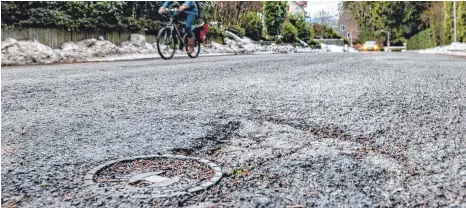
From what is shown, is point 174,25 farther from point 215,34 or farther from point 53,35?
point 215,34

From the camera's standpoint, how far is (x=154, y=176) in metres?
2.15

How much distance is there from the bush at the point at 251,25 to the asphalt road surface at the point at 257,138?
19.2 meters

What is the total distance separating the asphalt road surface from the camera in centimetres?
188

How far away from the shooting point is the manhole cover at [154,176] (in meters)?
1.95

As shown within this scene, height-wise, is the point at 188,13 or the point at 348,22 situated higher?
the point at 348,22

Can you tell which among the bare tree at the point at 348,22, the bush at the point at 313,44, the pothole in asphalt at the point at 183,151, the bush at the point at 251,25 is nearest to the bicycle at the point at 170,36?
the pothole in asphalt at the point at 183,151

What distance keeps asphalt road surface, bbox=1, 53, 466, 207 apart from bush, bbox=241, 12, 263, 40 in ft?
62.9

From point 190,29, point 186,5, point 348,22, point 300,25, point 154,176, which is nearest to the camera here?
point 154,176

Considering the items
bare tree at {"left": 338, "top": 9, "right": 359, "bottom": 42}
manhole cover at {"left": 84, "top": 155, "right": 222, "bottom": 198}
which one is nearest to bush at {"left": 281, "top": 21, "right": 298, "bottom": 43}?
manhole cover at {"left": 84, "top": 155, "right": 222, "bottom": 198}

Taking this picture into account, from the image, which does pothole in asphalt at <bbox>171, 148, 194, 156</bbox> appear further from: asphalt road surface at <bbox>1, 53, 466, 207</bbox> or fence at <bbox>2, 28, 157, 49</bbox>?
fence at <bbox>2, 28, 157, 49</bbox>

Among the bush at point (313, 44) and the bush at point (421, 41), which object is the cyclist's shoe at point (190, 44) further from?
the bush at point (421, 41)

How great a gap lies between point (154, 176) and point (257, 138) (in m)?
0.86

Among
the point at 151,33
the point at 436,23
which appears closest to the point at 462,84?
the point at 151,33

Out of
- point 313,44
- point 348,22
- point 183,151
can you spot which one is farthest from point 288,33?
point 348,22
